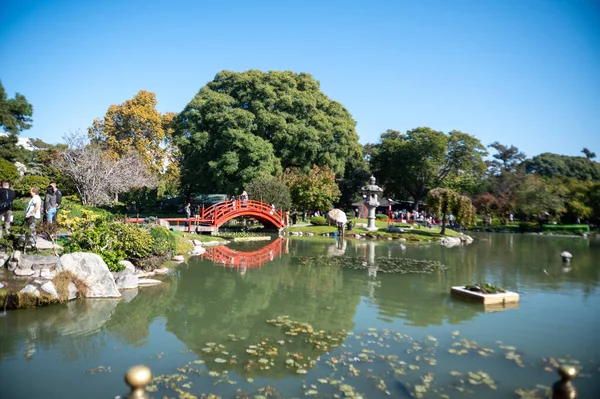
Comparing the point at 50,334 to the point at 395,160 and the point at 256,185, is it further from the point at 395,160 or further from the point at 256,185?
the point at 395,160

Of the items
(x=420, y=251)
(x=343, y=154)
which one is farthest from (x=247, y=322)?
(x=343, y=154)

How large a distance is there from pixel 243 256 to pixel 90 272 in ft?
26.0

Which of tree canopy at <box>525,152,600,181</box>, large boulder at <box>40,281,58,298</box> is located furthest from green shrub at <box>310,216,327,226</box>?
tree canopy at <box>525,152,600,181</box>

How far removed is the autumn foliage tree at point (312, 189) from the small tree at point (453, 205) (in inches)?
294

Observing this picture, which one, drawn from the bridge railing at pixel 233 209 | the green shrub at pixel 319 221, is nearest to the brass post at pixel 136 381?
the bridge railing at pixel 233 209

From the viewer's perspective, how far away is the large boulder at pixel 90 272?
9414mm

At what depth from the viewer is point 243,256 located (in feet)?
56.1

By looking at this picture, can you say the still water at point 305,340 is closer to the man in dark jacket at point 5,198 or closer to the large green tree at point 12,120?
the man in dark jacket at point 5,198

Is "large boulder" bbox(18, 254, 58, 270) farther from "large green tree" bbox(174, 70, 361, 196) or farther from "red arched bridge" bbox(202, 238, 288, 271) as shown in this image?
"large green tree" bbox(174, 70, 361, 196)

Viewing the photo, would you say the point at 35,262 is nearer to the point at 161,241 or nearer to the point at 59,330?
the point at 161,241

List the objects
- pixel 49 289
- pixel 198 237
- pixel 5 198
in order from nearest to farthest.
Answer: pixel 49 289
pixel 5 198
pixel 198 237

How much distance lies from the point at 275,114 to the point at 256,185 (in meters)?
6.68

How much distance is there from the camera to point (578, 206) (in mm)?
35781

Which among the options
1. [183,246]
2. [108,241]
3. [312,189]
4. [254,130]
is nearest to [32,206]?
[108,241]
